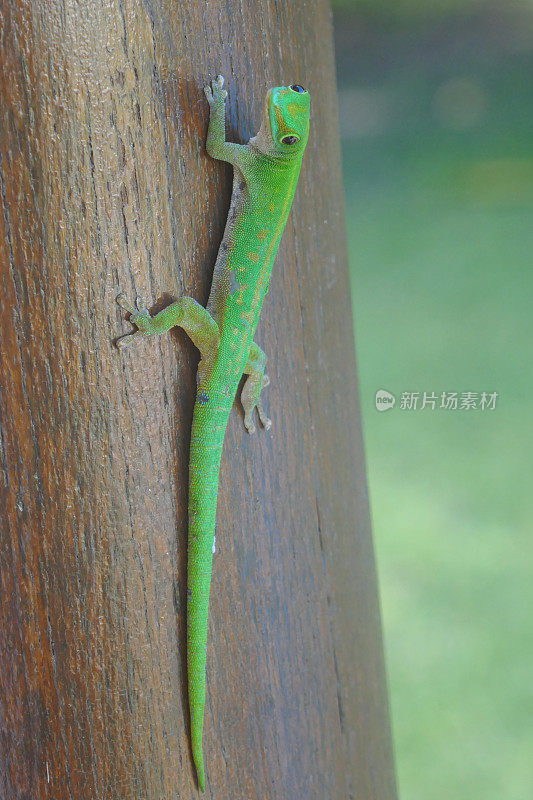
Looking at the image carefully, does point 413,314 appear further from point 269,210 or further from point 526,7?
point 269,210

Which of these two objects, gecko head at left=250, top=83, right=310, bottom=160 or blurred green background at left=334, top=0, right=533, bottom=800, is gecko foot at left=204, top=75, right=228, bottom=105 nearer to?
gecko head at left=250, top=83, right=310, bottom=160

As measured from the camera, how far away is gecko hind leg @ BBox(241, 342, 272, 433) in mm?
942

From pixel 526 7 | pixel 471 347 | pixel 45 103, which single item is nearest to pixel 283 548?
pixel 45 103

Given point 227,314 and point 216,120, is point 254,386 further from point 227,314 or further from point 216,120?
point 216,120

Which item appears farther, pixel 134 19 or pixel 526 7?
pixel 526 7

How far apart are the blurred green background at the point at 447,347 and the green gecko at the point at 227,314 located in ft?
5.68

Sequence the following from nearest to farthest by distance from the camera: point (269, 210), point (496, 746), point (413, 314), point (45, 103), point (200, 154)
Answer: point (45, 103) → point (200, 154) → point (269, 210) → point (496, 746) → point (413, 314)

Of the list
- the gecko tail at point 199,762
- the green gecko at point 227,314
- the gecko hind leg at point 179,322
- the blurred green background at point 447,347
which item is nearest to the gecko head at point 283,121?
the green gecko at point 227,314

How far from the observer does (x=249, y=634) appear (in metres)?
0.92

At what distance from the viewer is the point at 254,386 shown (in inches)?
37.5

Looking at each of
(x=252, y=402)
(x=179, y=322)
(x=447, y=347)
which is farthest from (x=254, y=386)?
(x=447, y=347)

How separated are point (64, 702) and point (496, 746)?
2.25 meters

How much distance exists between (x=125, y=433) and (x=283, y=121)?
0.41 m

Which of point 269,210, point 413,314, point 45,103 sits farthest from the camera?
point 413,314
